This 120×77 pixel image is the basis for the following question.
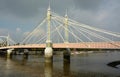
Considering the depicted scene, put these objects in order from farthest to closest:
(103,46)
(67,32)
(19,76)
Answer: (67,32) < (103,46) < (19,76)

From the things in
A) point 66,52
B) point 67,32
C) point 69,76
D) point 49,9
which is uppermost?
point 49,9

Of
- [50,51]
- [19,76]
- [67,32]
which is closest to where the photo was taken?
[19,76]

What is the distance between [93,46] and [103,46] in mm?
2364

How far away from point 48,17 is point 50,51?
8.19 m

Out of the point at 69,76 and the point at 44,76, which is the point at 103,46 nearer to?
the point at 69,76

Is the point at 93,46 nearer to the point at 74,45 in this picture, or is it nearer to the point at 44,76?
the point at 74,45

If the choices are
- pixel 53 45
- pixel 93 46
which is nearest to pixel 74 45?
pixel 93 46

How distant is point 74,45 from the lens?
50688mm

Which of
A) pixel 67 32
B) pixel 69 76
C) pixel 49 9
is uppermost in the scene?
pixel 49 9

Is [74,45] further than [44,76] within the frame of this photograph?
Yes

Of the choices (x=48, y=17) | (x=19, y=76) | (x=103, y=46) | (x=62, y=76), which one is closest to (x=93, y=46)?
(x=103, y=46)

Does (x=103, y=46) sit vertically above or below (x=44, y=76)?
above

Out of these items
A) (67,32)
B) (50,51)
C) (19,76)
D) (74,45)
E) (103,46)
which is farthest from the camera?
(67,32)

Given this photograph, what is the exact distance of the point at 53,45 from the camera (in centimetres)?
5966
